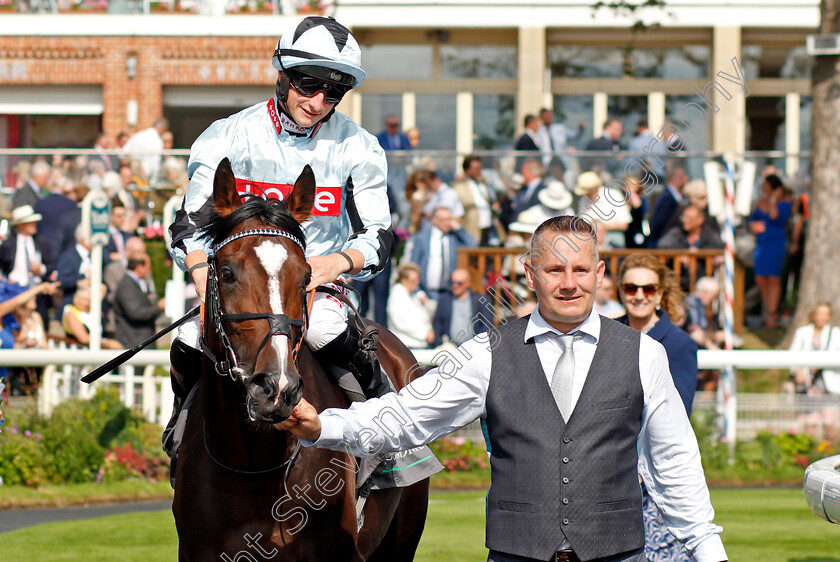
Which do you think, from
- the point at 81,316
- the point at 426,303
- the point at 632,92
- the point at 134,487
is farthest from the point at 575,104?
the point at 134,487

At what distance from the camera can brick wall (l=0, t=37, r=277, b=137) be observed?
878 inches

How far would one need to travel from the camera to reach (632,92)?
19781 millimetres

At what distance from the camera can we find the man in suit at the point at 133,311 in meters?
10.6

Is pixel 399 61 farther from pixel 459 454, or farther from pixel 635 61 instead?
pixel 459 454

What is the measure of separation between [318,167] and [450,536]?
3.91 metres

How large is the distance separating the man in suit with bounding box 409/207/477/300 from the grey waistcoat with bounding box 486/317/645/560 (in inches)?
300

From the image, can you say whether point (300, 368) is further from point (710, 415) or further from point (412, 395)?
point (710, 415)

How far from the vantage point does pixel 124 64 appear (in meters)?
22.4

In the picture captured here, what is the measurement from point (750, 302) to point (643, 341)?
906 centimetres

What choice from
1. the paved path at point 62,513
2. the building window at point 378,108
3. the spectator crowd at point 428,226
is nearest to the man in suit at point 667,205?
the spectator crowd at point 428,226

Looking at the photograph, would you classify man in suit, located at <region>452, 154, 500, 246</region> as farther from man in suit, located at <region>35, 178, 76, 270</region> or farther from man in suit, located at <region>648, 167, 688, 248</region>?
man in suit, located at <region>35, 178, 76, 270</region>

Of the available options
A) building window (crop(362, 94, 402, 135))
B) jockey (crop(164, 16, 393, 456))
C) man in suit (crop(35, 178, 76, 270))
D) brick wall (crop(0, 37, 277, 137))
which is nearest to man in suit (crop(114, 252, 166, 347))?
man in suit (crop(35, 178, 76, 270))

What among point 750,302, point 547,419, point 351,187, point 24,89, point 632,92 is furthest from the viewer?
point 24,89

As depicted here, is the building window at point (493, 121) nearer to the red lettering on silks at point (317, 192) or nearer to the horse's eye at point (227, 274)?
the red lettering on silks at point (317, 192)
